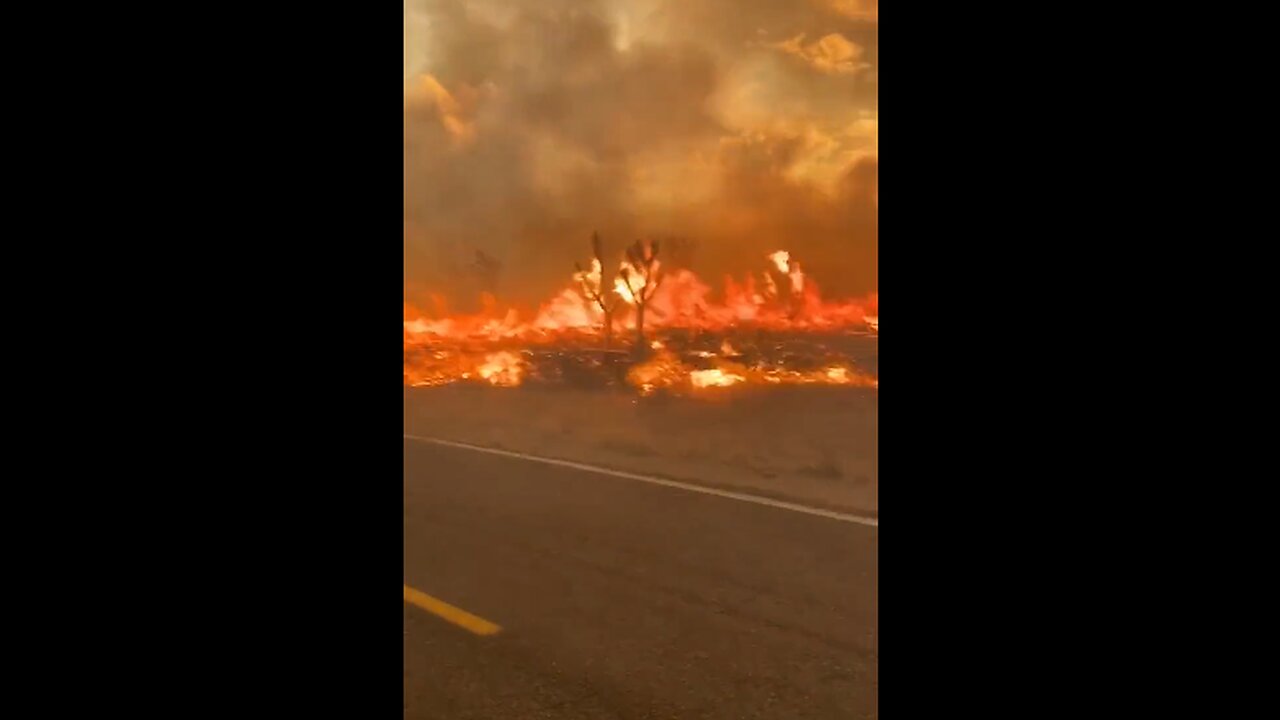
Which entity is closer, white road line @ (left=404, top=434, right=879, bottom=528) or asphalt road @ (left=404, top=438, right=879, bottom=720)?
asphalt road @ (left=404, top=438, right=879, bottom=720)

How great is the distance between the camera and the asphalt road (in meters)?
3.68

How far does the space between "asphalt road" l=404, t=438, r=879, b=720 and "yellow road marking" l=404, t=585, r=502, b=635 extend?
0.16 feet

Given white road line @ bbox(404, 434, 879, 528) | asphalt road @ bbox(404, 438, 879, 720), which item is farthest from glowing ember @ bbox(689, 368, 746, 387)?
asphalt road @ bbox(404, 438, 879, 720)

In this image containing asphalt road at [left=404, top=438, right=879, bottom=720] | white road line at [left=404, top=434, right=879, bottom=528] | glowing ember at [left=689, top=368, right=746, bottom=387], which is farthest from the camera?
glowing ember at [left=689, top=368, right=746, bottom=387]

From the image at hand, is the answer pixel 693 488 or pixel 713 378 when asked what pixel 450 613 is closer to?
pixel 693 488

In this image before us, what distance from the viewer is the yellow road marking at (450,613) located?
4.51 m

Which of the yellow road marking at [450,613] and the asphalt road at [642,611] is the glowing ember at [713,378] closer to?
the asphalt road at [642,611]

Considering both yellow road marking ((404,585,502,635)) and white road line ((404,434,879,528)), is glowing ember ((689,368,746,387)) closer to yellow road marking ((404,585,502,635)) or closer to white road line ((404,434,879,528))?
white road line ((404,434,879,528))

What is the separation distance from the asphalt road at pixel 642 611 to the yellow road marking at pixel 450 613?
A: 0.16 feet

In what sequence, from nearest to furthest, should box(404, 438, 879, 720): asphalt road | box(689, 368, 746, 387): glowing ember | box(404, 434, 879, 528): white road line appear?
1. box(404, 438, 879, 720): asphalt road
2. box(404, 434, 879, 528): white road line
3. box(689, 368, 746, 387): glowing ember

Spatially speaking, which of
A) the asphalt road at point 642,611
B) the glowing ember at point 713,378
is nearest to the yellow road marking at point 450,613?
the asphalt road at point 642,611
